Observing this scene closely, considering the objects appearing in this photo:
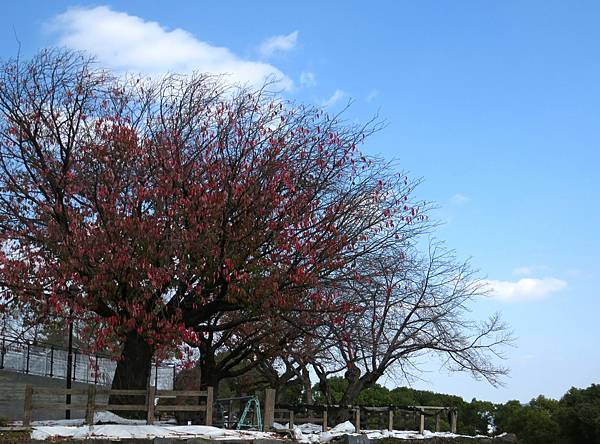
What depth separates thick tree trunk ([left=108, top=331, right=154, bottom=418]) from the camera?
2267 cm

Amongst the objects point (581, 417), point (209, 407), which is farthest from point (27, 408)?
point (581, 417)

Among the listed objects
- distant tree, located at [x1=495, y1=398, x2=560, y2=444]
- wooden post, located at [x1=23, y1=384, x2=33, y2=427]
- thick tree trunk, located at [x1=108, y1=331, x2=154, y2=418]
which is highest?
thick tree trunk, located at [x1=108, y1=331, x2=154, y2=418]

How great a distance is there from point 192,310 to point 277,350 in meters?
7.67

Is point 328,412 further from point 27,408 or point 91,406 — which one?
point 27,408

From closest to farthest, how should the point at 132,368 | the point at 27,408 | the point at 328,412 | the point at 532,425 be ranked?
1. the point at 27,408
2. the point at 132,368
3. the point at 328,412
4. the point at 532,425

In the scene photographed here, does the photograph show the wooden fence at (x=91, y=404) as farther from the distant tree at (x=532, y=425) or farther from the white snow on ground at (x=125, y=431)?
the distant tree at (x=532, y=425)

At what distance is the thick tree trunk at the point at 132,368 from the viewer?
22.7m

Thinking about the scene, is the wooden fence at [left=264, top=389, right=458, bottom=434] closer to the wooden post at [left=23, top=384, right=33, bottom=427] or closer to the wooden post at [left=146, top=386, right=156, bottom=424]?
the wooden post at [left=146, top=386, right=156, bottom=424]

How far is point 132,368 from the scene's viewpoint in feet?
74.7

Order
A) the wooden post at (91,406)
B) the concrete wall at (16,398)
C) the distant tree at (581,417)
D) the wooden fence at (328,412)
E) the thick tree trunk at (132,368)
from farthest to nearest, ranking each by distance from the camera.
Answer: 1. the distant tree at (581,417)
2. the wooden fence at (328,412)
3. the concrete wall at (16,398)
4. the thick tree trunk at (132,368)
5. the wooden post at (91,406)

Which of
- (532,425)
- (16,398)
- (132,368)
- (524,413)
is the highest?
(132,368)

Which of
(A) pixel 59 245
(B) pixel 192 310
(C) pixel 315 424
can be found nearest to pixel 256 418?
(B) pixel 192 310

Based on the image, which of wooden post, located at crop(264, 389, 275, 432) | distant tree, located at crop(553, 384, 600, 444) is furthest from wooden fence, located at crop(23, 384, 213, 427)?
distant tree, located at crop(553, 384, 600, 444)

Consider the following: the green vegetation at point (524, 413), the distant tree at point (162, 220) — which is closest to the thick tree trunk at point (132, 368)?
the distant tree at point (162, 220)
